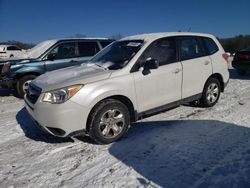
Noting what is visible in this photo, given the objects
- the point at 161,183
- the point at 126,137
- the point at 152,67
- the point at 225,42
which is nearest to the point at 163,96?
the point at 152,67

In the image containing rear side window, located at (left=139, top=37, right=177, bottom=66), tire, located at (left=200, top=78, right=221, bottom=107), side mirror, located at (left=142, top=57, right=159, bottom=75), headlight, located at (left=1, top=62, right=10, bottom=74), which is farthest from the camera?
headlight, located at (left=1, top=62, right=10, bottom=74)

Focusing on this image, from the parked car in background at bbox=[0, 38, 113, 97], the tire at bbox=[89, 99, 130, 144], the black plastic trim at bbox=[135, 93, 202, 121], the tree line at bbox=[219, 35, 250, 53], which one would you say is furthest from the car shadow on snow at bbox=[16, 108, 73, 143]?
the tree line at bbox=[219, 35, 250, 53]

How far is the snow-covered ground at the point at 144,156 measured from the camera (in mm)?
3291

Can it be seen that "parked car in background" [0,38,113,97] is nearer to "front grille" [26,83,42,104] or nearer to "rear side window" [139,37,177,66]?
"front grille" [26,83,42,104]

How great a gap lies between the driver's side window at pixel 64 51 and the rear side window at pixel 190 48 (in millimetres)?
4098

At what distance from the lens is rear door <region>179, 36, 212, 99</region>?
5.39 m

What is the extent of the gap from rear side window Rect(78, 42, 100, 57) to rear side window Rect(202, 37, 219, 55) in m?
3.94

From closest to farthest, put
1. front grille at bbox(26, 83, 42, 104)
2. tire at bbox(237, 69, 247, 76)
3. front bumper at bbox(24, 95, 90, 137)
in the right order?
front bumper at bbox(24, 95, 90, 137) < front grille at bbox(26, 83, 42, 104) < tire at bbox(237, 69, 247, 76)

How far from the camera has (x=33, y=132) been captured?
5.08 meters

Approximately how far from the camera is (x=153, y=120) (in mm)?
5527

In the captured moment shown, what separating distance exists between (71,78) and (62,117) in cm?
68

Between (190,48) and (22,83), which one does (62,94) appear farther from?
(22,83)

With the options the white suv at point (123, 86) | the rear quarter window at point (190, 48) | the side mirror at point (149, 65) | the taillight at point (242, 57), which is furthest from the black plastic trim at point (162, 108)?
the taillight at point (242, 57)

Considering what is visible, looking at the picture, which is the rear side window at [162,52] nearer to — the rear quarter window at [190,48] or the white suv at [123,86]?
the white suv at [123,86]
